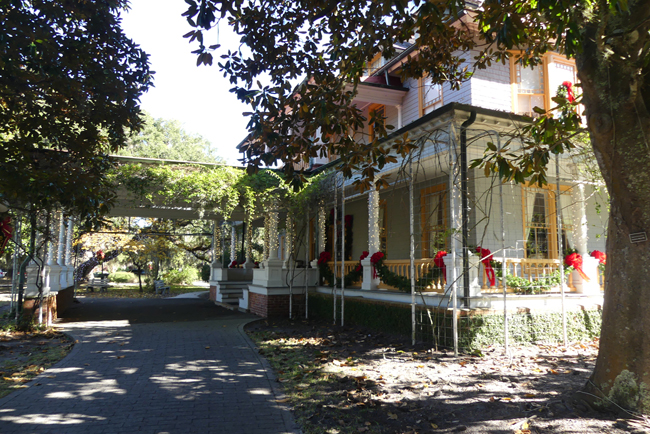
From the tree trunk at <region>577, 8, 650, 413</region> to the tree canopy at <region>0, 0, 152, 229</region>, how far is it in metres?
6.58

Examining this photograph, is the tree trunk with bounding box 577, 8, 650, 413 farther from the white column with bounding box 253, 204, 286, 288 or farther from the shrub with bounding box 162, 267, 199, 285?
the shrub with bounding box 162, 267, 199, 285

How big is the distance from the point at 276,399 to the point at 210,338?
444 cm

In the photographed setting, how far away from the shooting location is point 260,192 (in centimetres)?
1180

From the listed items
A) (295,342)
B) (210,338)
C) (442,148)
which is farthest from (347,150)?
(210,338)

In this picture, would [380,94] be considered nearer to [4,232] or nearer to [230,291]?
[230,291]

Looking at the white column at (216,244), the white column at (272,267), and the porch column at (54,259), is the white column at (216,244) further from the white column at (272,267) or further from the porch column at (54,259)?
the porch column at (54,259)

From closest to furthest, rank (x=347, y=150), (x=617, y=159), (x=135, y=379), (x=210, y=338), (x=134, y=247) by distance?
(x=617, y=159)
(x=347, y=150)
(x=135, y=379)
(x=210, y=338)
(x=134, y=247)

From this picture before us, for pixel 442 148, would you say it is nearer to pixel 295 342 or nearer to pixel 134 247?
pixel 295 342

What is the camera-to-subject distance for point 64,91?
21.6ft

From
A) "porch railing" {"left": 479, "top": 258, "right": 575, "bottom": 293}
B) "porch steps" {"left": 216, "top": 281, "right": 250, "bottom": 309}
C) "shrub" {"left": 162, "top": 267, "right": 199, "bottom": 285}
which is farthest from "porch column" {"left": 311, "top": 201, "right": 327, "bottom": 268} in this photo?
"shrub" {"left": 162, "top": 267, "right": 199, "bottom": 285}

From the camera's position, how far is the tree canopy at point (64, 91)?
6.03 meters

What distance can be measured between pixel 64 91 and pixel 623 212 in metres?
7.41

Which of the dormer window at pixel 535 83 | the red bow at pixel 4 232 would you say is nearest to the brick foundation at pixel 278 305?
the red bow at pixel 4 232

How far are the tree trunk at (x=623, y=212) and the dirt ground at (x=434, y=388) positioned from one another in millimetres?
348
